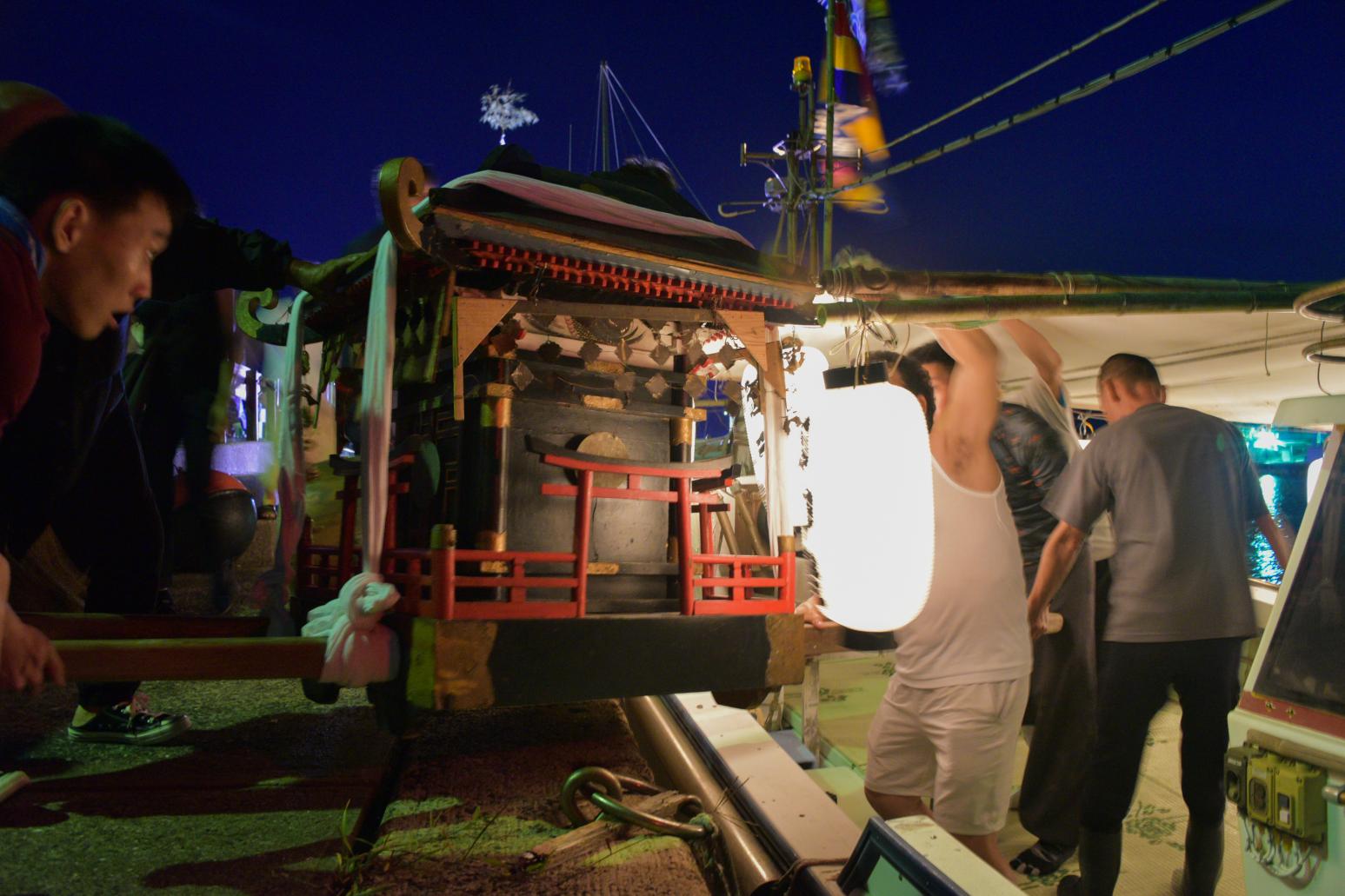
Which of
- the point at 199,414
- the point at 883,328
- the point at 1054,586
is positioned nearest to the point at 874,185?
the point at 883,328

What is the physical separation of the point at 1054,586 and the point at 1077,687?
1.15 meters

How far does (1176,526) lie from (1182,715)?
0.92m

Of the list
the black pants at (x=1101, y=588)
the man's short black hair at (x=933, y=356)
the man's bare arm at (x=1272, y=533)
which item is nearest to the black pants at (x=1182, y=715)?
the man's bare arm at (x=1272, y=533)

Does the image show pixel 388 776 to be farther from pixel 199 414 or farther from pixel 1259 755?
pixel 1259 755

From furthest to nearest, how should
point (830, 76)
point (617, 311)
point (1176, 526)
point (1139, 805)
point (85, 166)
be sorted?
point (830, 76) < point (1139, 805) < point (617, 311) < point (1176, 526) < point (85, 166)

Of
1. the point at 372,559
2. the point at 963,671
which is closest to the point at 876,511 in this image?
the point at 963,671

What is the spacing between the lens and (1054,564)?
3.41 metres

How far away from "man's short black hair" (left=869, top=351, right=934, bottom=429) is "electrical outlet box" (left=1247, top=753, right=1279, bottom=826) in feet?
6.45

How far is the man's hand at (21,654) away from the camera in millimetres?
1529

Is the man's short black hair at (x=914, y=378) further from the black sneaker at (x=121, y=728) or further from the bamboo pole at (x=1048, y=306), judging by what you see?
the black sneaker at (x=121, y=728)

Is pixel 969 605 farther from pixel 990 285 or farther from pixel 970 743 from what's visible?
pixel 990 285

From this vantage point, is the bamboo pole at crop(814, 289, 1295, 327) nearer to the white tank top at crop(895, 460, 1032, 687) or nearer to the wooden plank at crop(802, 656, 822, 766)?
the white tank top at crop(895, 460, 1032, 687)

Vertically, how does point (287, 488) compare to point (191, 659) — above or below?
above

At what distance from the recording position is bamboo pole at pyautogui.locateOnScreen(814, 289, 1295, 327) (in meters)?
3.41
